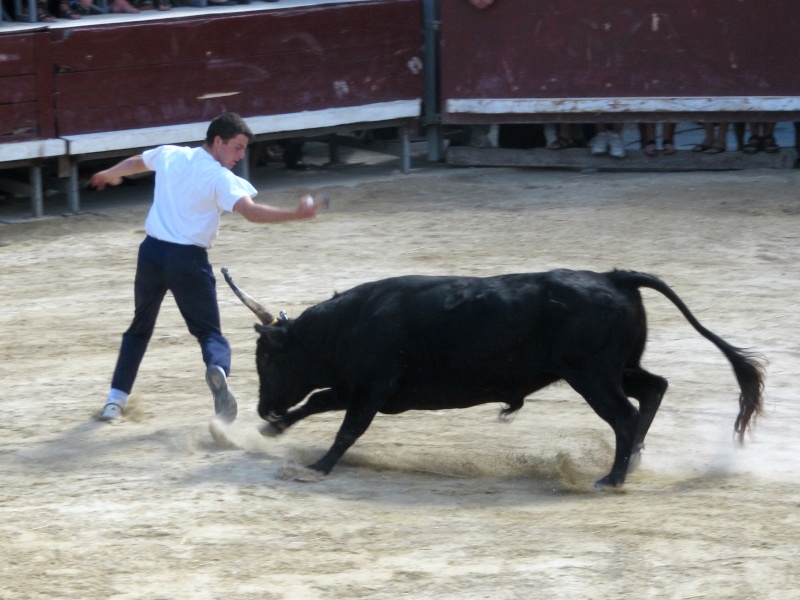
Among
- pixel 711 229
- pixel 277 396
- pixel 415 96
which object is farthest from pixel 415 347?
pixel 415 96

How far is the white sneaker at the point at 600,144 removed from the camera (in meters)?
12.3

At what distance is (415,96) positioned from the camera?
12570mm

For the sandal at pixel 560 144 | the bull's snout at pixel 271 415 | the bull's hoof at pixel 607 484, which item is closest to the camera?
the bull's hoof at pixel 607 484

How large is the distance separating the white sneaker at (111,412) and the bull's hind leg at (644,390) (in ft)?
7.72

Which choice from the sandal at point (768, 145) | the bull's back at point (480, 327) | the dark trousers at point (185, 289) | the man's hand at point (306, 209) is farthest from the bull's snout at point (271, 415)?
the sandal at point (768, 145)

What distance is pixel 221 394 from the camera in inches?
217

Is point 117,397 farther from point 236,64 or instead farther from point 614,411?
point 236,64

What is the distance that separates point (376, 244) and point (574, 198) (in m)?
2.35

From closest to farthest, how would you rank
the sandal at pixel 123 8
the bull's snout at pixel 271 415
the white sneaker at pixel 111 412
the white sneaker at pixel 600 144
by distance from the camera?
the bull's snout at pixel 271 415
the white sneaker at pixel 111 412
the sandal at pixel 123 8
the white sneaker at pixel 600 144

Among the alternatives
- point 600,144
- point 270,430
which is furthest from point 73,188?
point 270,430

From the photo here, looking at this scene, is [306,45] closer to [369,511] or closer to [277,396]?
[277,396]

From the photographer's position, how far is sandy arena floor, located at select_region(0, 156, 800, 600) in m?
4.00

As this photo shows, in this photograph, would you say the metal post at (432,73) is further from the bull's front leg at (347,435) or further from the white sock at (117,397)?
the bull's front leg at (347,435)

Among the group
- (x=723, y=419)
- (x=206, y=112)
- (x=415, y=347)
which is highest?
(x=206, y=112)
